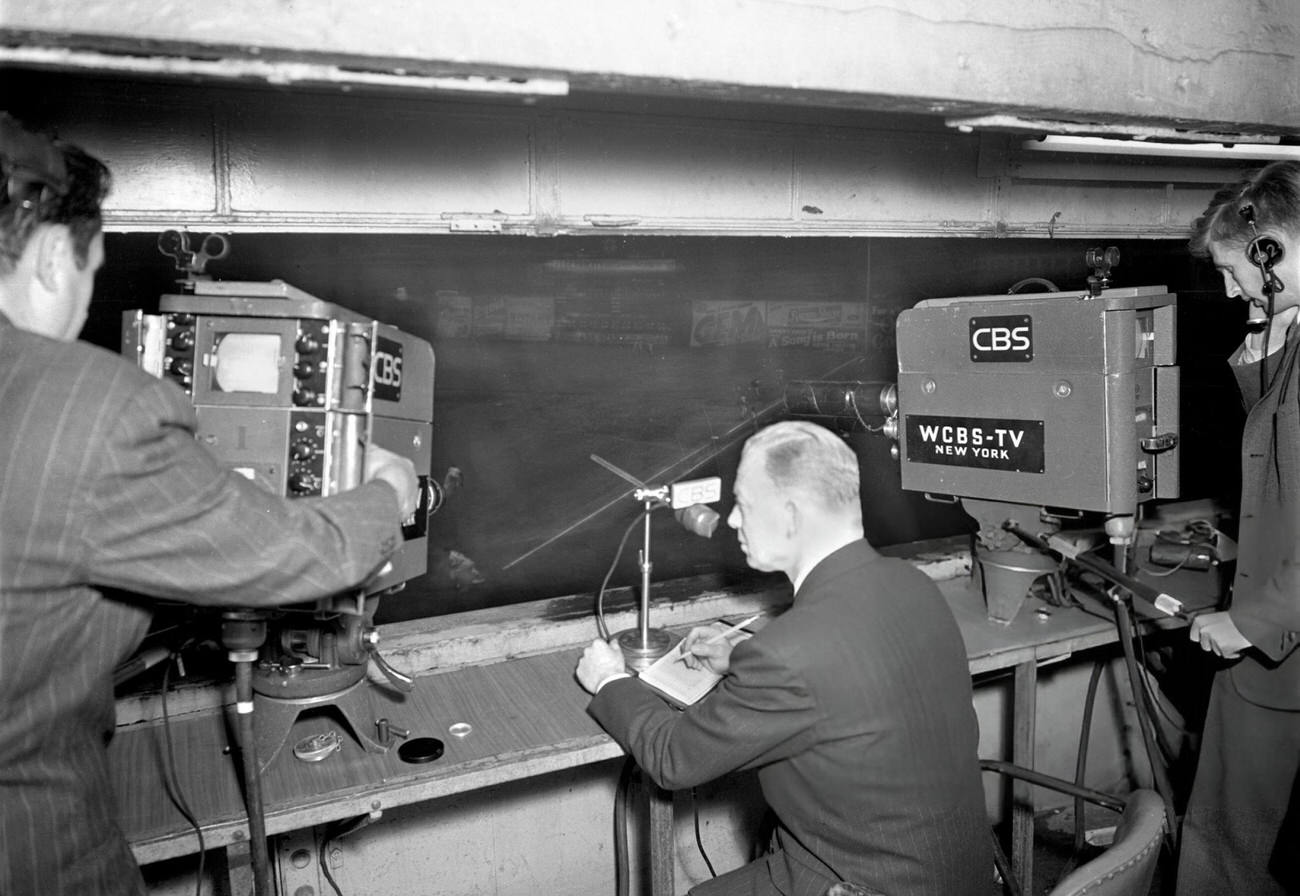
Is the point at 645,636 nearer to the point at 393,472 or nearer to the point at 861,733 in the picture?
the point at 861,733

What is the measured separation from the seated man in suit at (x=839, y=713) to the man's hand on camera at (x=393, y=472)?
0.63 metres

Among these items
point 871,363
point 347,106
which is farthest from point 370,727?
point 871,363

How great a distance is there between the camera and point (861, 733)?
1.57m

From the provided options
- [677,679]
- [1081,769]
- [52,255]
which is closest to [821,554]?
[677,679]

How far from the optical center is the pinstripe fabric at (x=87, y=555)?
1155 millimetres

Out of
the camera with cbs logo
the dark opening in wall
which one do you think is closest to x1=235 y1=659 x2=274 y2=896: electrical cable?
the camera with cbs logo

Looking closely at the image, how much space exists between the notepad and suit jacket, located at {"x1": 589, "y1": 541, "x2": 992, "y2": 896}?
0.38 metres

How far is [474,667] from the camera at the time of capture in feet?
8.32

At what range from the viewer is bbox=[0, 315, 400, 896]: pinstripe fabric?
3.79 feet

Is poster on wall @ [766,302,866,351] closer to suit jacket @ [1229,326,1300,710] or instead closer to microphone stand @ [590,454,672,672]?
microphone stand @ [590,454,672,672]

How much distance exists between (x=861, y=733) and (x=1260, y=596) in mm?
1311

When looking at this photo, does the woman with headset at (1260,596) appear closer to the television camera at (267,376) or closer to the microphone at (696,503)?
the microphone at (696,503)

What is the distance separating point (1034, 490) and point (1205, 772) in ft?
3.30

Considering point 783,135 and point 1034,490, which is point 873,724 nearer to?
point 1034,490
